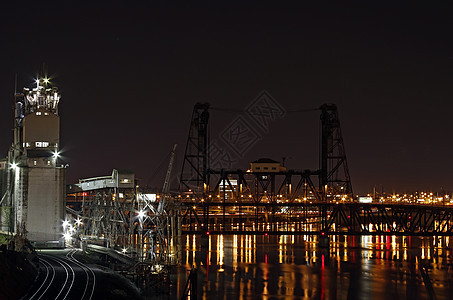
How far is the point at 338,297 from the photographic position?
233 ft

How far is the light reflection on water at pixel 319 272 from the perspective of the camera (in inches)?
2881

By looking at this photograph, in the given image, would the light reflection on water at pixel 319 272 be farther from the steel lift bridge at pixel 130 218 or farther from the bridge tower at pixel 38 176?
the bridge tower at pixel 38 176

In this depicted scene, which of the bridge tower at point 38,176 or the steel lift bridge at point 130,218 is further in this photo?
the bridge tower at point 38,176

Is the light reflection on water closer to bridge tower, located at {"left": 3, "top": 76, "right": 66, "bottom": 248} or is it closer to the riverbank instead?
the riverbank

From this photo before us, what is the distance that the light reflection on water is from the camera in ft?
240

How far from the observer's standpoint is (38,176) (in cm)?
8925

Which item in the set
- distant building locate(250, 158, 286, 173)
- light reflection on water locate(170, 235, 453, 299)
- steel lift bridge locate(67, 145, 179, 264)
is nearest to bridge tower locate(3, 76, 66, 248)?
steel lift bridge locate(67, 145, 179, 264)

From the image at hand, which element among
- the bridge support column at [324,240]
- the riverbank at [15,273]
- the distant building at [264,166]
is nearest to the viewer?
the riverbank at [15,273]

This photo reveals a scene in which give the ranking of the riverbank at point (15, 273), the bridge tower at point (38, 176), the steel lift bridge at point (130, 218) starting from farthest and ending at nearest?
the bridge tower at point (38, 176) → the steel lift bridge at point (130, 218) → the riverbank at point (15, 273)

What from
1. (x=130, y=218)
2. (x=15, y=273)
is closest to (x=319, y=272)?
(x=130, y=218)

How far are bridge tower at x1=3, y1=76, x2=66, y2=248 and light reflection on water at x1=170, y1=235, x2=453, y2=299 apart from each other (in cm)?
2044

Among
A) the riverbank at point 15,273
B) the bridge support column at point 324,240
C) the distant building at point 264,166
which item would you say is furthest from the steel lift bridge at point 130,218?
the distant building at point 264,166

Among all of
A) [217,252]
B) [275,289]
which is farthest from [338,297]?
[217,252]

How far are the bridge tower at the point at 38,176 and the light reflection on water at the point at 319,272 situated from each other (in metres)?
20.4
